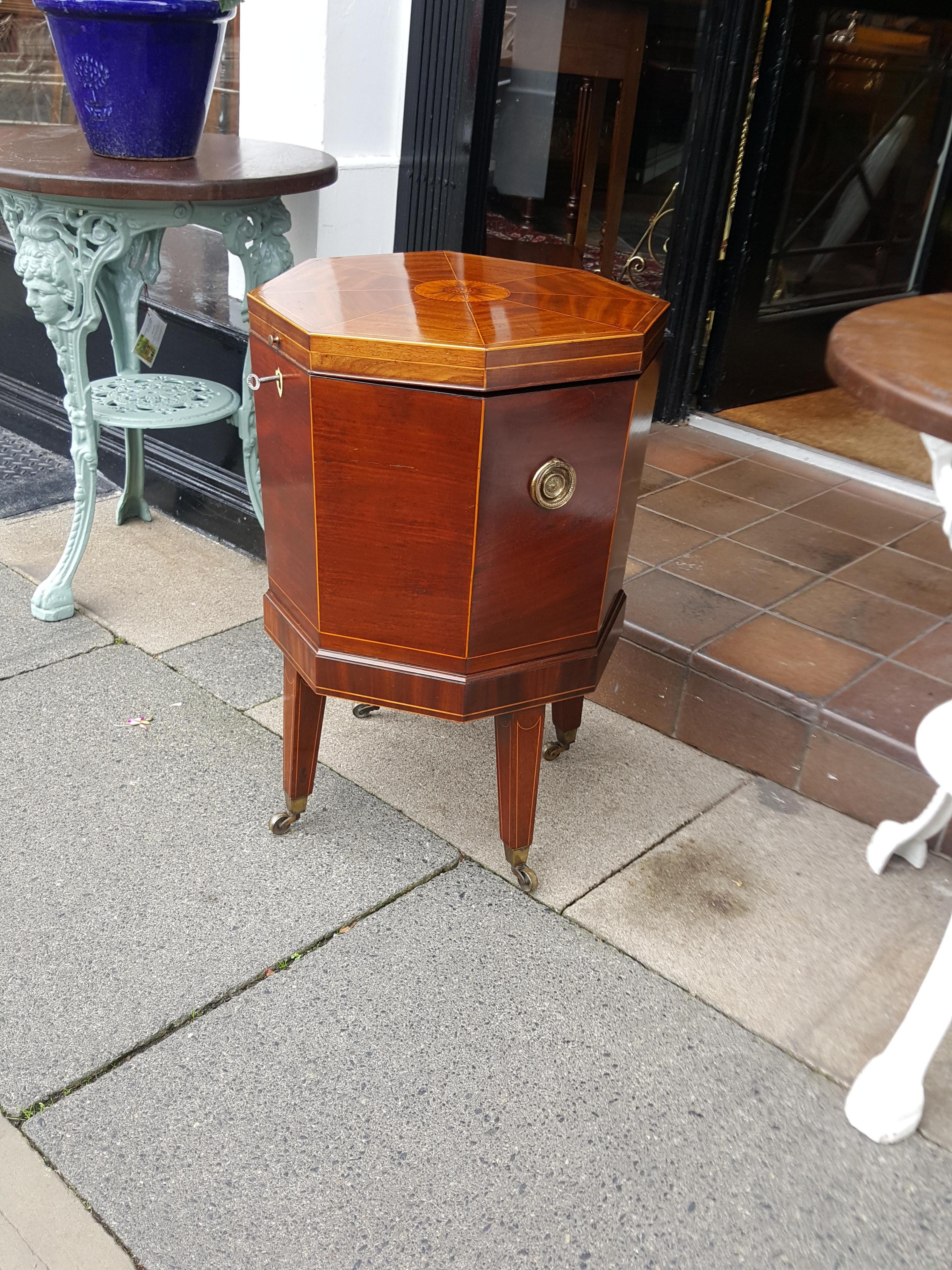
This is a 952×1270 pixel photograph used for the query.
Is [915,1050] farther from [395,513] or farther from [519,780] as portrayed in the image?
[395,513]

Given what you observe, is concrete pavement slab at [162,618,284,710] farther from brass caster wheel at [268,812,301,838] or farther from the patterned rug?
the patterned rug

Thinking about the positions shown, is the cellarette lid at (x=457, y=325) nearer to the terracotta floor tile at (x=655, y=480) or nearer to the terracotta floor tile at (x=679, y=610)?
the terracotta floor tile at (x=679, y=610)

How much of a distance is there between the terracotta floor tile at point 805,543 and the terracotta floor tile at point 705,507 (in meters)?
0.04

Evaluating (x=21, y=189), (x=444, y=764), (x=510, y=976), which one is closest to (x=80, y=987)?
(x=510, y=976)

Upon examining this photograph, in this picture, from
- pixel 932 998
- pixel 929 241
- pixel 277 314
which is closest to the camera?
pixel 932 998

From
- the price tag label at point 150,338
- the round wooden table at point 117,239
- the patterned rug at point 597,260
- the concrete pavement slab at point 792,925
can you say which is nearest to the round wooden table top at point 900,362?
the concrete pavement slab at point 792,925

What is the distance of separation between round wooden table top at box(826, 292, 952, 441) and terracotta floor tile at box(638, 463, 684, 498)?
4.31 feet

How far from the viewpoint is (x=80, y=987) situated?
1.47 metres

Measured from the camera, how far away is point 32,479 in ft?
10.3

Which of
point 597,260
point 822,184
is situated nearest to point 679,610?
point 822,184

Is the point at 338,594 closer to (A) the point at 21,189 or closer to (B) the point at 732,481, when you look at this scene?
(A) the point at 21,189

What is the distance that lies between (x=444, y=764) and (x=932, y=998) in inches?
37.8

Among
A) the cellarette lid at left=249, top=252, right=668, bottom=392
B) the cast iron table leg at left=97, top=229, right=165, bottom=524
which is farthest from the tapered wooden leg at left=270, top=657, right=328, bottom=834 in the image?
the cast iron table leg at left=97, top=229, right=165, bottom=524

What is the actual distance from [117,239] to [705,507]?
1.45m
